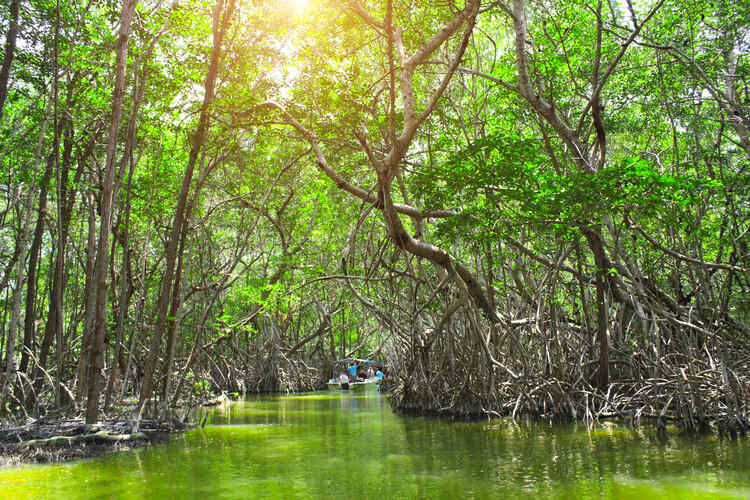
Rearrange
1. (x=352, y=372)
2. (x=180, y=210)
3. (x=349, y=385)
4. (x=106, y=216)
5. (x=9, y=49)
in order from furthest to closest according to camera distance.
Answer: (x=352, y=372) < (x=349, y=385) < (x=180, y=210) < (x=9, y=49) < (x=106, y=216)

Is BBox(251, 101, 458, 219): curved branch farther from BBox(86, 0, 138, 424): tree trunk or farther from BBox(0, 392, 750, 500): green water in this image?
BBox(0, 392, 750, 500): green water

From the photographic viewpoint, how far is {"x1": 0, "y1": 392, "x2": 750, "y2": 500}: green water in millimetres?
3848

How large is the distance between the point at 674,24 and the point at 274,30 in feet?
18.3

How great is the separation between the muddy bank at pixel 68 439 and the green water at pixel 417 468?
230 mm

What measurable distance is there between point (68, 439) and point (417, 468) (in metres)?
3.58

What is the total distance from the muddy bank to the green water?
9.1 inches

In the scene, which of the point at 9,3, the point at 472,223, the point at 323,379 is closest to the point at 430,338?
the point at 472,223

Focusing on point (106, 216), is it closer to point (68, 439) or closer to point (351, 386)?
point (68, 439)

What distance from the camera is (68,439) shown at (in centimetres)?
536

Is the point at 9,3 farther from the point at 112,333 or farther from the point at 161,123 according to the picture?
the point at 112,333

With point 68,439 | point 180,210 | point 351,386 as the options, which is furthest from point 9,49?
point 351,386

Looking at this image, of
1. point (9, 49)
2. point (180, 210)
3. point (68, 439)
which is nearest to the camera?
point (68, 439)

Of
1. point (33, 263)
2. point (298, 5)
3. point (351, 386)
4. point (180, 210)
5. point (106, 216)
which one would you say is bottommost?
point (351, 386)

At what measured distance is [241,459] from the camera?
536cm
